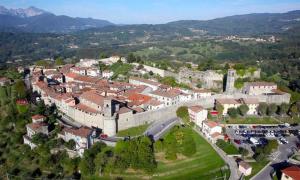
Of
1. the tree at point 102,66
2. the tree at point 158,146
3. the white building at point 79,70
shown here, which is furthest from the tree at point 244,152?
the tree at point 102,66

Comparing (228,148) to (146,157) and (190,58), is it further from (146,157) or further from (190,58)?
(190,58)

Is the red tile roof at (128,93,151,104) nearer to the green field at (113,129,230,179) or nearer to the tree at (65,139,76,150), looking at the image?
the green field at (113,129,230,179)

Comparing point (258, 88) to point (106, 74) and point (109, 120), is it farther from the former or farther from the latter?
point (106, 74)

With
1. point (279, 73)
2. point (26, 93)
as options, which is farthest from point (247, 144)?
point (279, 73)

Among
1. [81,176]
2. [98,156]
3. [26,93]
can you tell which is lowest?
[81,176]

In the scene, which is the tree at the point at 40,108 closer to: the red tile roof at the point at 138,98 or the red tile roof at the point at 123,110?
the red tile roof at the point at 123,110

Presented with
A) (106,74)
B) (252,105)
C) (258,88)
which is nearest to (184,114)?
(252,105)
